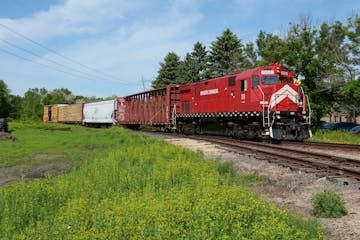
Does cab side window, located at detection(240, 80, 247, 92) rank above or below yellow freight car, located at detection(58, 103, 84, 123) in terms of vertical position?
above

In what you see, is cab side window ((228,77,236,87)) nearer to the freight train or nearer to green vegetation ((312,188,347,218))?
the freight train

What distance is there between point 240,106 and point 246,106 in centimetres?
50

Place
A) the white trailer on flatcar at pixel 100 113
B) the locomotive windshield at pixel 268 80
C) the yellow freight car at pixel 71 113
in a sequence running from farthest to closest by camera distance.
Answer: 1. the yellow freight car at pixel 71 113
2. the white trailer on flatcar at pixel 100 113
3. the locomotive windshield at pixel 268 80

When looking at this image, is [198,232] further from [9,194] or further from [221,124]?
[221,124]

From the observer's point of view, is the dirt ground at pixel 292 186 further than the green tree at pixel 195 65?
No

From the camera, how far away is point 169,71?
187ft

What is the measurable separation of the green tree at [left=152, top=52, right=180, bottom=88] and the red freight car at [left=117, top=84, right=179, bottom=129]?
21349 millimetres

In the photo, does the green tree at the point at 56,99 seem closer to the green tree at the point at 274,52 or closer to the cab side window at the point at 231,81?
the green tree at the point at 274,52

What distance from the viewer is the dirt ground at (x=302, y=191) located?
4941 mm

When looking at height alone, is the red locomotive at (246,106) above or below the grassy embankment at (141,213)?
above

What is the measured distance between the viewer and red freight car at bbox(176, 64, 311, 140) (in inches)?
651

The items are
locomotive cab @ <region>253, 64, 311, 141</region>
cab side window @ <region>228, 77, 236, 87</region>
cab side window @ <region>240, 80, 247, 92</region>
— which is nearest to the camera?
locomotive cab @ <region>253, 64, 311, 141</region>

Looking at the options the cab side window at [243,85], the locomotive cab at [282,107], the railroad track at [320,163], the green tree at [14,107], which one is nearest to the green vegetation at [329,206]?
the railroad track at [320,163]

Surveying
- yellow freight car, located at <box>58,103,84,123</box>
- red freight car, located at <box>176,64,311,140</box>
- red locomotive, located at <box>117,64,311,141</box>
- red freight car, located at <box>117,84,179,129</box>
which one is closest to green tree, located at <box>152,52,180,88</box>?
yellow freight car, located at <box>58,103,84,123</box>
